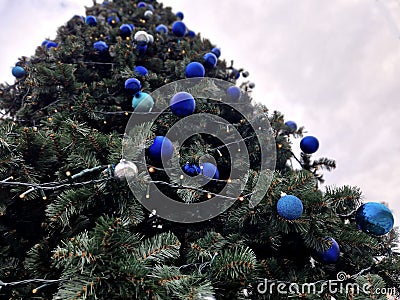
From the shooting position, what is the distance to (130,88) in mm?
1788

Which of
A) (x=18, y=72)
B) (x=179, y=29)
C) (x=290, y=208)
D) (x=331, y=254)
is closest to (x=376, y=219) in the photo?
(x=331, y=254)

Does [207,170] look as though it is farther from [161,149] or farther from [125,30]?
[125,30]

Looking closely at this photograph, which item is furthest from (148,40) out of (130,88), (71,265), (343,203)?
(71,265)

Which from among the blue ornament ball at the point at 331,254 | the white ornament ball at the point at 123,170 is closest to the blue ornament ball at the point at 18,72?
the white ornament ball at the point at 123,170

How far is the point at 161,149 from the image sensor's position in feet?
4.15

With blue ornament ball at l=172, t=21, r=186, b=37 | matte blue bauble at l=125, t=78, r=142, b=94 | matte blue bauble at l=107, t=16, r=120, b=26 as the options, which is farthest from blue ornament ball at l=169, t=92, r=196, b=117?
matte blue bauble at l=107, t=16, r=120, b=26

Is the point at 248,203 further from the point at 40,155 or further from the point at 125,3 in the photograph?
the point at 125,3

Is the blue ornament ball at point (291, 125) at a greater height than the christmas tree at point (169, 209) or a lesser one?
greater

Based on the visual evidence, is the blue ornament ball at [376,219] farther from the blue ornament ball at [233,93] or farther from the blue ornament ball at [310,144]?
the blue ornament ball at [233,93]

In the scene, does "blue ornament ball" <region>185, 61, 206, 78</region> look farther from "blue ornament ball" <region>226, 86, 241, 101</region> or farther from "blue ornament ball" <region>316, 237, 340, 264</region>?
"blue ornament ball" <region>316, 237, 340, 264</region>

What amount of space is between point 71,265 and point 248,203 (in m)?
0.67

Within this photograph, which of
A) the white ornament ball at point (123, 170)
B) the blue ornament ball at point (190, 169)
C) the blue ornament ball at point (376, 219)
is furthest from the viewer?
the blue ornament ball at point (190, 169)

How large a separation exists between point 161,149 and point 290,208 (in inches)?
21.7

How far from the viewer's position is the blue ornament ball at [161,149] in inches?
49.6
